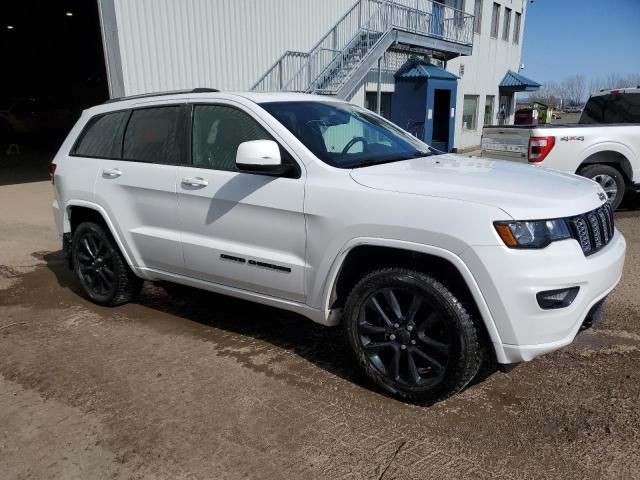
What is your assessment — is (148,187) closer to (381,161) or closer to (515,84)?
(381,161)

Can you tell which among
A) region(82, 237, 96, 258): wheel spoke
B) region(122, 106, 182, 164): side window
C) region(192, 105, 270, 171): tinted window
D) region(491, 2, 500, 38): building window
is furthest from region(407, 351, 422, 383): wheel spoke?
region(491, 2, 500, 38): building window

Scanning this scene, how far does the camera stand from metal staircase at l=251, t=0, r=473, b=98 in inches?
481

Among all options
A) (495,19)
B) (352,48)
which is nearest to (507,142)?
(352,48)

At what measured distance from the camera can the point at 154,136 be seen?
4.11 meters

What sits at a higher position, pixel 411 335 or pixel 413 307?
pixel 413 307

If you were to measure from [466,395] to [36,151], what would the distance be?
2030cm

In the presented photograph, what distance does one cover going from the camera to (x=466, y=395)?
3168 mm

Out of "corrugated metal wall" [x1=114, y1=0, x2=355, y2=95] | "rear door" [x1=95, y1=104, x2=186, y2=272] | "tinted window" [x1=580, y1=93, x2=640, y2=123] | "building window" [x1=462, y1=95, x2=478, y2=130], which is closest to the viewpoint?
"rear door" [x1=95, y1=104, x2=186, y2=272]

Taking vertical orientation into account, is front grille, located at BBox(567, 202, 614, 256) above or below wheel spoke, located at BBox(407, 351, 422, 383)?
above

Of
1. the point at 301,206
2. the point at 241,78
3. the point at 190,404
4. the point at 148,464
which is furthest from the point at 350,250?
the point at 241,78

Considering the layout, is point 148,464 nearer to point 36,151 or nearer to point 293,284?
point 293,284

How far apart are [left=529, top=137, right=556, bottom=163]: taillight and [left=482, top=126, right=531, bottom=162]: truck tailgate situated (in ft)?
0.32

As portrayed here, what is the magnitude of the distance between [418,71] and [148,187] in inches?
513

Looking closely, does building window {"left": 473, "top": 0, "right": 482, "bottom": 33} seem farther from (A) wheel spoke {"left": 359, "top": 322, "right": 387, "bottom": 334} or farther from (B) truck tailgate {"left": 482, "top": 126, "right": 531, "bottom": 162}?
(A) wheel spoke {"left": 359, "top": 322, "right": 387, "bottom": 334}
